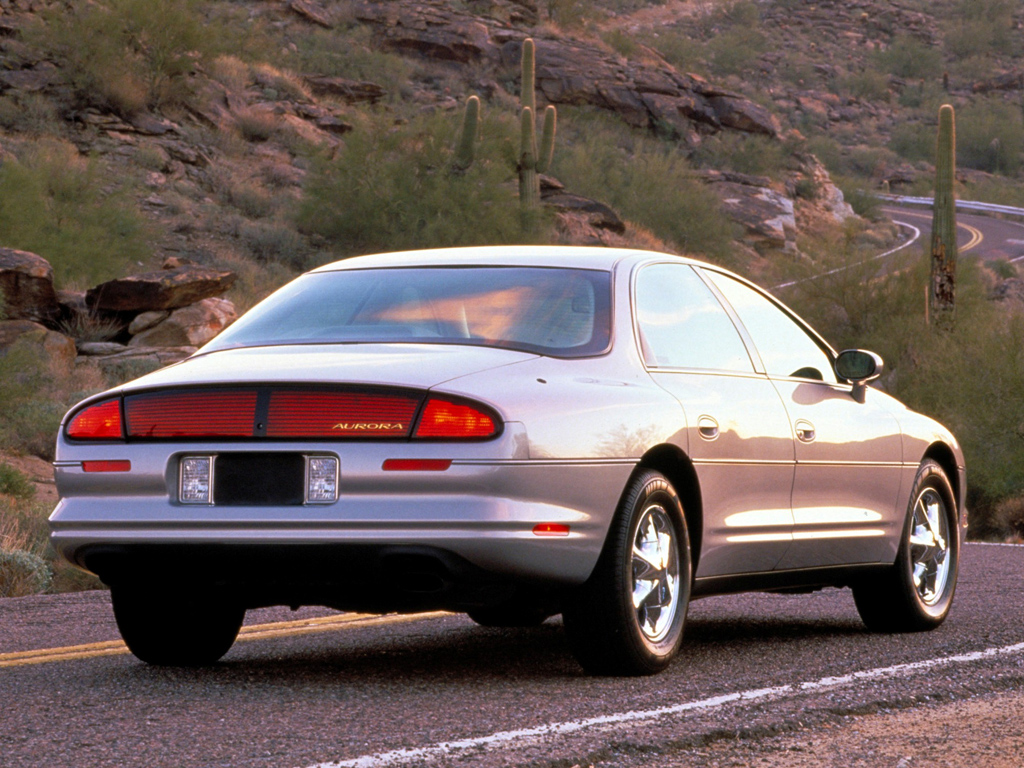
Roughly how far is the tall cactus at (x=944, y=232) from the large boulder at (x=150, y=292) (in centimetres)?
1127

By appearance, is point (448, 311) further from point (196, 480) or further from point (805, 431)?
point (805, 431)

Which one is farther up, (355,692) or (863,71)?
(863,71)

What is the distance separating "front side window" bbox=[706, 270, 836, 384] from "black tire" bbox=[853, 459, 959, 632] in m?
0.86

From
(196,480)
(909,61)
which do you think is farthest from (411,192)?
(909,61)

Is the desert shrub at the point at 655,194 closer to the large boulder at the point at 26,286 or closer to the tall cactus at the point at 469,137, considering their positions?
the tall cactus at the point at 469,137

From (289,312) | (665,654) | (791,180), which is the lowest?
(665,654)

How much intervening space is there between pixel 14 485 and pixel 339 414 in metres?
11.8

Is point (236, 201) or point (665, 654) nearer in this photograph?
point (665, 654)

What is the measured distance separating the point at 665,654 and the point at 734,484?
822 millimetres

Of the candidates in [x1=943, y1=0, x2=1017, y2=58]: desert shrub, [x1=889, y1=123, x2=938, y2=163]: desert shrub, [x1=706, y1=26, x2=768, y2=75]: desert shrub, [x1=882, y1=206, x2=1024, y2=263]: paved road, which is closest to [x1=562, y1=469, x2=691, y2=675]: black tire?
[x1=882, y1=206, x2=1024, y2=263]: paved road

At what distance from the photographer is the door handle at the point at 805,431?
22.5 ft

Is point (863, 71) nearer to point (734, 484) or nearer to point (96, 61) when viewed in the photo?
point (96, 61)

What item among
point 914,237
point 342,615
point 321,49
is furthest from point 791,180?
point 342,615

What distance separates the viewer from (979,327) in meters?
24.0
